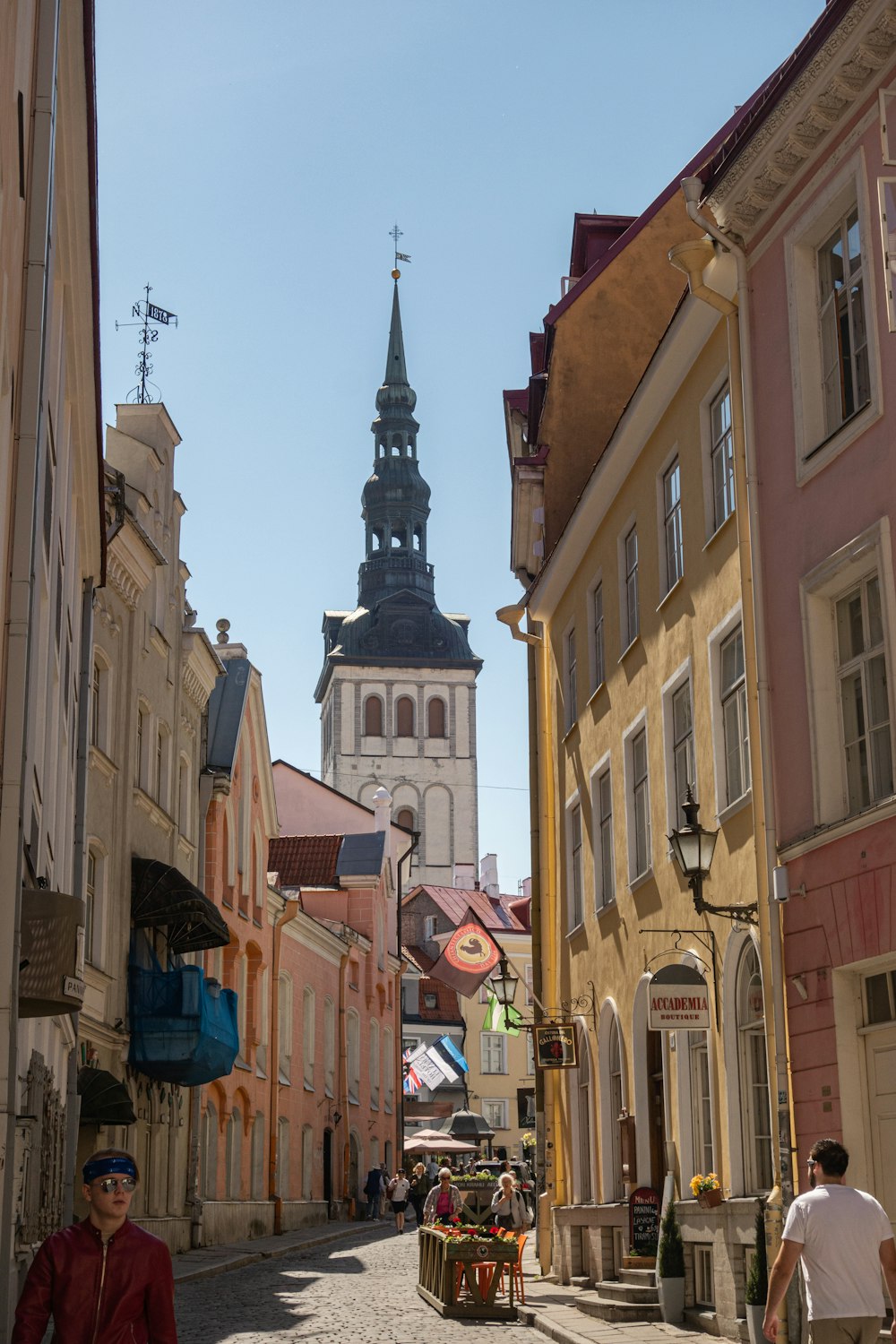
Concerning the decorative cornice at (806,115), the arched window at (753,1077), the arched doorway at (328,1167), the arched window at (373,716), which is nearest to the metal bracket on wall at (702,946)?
the arched window at (753,1077)

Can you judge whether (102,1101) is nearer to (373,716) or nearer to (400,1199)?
(400,1199)

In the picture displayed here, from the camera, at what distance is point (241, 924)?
111 feet

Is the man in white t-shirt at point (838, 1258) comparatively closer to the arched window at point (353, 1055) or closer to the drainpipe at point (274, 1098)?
the drainpipe at point (274, 1098)

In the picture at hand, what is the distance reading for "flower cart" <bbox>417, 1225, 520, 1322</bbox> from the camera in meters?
16.9

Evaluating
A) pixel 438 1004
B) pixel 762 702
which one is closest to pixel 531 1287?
pixel 762 702

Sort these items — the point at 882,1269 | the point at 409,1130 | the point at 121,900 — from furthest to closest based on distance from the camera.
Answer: the point at 409,1130
the point at 121,900
the point at 882,1269

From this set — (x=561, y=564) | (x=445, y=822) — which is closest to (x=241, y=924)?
(x=561, y=564)

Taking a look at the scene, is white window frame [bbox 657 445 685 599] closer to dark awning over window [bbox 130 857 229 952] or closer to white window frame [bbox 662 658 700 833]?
white window frame [bbox 662 658 700 833]

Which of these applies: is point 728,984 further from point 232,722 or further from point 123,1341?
point 232,722

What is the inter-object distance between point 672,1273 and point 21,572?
869cm

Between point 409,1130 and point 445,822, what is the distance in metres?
39.3

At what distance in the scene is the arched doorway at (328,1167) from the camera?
42625 mm

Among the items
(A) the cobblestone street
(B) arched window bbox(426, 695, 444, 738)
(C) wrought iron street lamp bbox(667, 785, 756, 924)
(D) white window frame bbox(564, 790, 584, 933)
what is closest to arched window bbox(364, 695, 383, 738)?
(B) arched window bbox(426, 695, 444, 738)

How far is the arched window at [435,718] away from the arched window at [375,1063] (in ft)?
189
